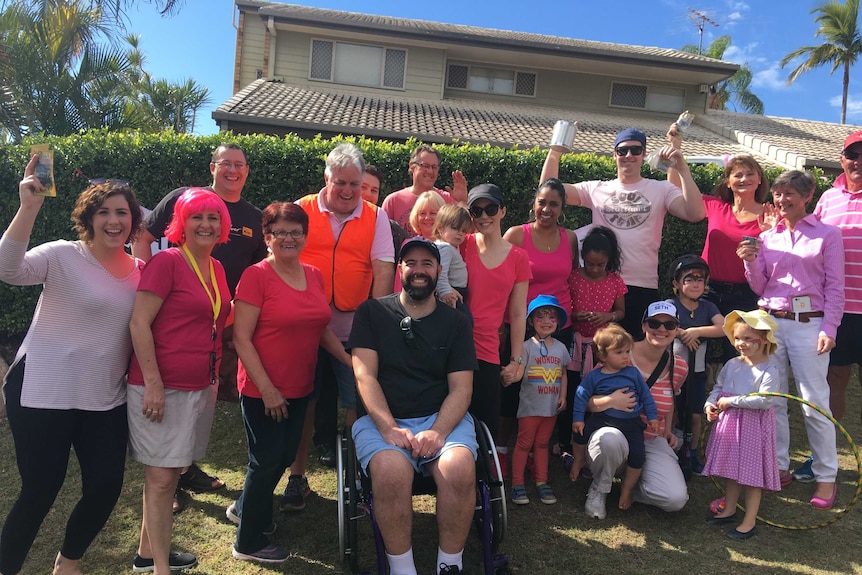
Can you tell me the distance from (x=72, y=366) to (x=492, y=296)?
2.41m

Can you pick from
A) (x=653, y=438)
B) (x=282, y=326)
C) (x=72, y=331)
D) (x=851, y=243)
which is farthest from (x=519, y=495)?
(x=851, y=243)

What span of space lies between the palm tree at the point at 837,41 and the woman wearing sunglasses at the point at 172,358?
3308 cm

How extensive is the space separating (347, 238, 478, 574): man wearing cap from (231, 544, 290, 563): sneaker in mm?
789

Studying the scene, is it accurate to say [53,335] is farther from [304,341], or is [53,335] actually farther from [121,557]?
[121,557]

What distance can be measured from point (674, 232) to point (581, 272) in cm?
258

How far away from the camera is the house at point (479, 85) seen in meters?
13.2

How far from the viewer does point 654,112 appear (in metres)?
16.0

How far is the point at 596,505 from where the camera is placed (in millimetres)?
3785

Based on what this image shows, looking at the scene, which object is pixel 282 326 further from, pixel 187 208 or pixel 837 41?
pixel 837 41

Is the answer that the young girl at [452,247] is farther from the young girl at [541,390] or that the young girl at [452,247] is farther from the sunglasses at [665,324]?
the sunglasses at [665,324]

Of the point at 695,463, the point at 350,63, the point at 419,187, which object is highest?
the point at 350,63

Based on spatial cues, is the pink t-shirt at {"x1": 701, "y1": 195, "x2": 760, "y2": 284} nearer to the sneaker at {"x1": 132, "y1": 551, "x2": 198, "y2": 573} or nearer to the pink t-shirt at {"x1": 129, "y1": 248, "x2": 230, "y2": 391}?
the pink t-shirt at {"x1": 129, "y1": 248, "x2": 230, "y2": 391}

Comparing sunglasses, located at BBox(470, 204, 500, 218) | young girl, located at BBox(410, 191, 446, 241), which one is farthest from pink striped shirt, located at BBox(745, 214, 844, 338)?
young girl, located at BBox(410, 191, 446, 241)

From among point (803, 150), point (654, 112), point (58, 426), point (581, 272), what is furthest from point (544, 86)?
point (58, 426)
